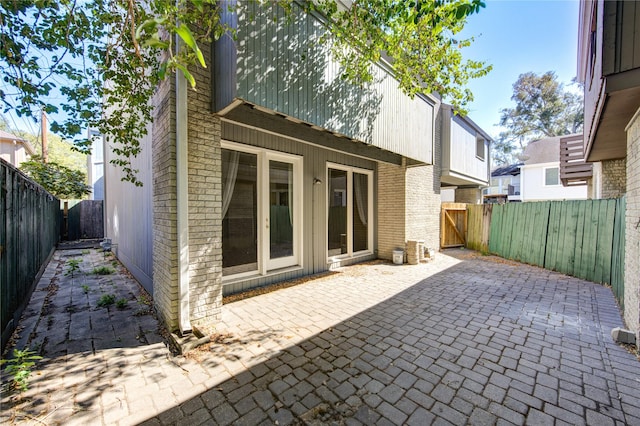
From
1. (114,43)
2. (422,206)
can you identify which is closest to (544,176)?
(422,206)

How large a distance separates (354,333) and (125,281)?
5.23 m

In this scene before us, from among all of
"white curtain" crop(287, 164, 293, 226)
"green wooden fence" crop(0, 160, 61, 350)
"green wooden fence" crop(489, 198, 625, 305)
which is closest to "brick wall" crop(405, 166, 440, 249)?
"green wooden fence" crop(489, 198, 625, 305)

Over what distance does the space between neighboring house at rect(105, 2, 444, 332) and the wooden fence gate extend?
2117 mm

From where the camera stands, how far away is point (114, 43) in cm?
352

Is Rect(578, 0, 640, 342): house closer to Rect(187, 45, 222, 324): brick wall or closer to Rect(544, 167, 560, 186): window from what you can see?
Rect(187, 45, 222, 324): brick wall

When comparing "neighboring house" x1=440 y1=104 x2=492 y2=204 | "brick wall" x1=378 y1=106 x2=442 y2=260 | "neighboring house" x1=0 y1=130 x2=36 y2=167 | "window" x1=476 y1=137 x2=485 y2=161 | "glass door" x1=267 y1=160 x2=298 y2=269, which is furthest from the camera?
"neighboring house" x1=0 y1=130 x2=36 y2=167

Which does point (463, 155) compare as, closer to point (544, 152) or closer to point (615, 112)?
point (615, 112)

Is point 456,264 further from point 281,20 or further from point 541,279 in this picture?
point 281,20

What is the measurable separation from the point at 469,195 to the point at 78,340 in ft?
54.4

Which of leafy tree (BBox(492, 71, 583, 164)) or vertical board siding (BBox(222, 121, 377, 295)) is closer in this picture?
vertical board siding (BBox(222, 121, 377, 295))

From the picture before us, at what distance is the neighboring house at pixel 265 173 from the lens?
317 centimetres

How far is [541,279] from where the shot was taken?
19.3 ft

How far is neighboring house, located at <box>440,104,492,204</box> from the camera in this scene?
33.6 ft

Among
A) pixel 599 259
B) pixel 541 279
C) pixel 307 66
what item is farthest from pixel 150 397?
pixel 599 259
